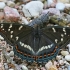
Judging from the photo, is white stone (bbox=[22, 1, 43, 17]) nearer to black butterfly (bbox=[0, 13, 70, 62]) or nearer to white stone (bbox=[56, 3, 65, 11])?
white stone (bbox=[56, 3, 65, 11])

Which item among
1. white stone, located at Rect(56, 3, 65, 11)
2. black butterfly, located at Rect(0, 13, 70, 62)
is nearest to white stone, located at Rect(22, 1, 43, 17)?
white stone, located at Rect(56, 3, 65, 11)

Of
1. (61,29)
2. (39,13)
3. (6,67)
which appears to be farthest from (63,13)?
(6,67)

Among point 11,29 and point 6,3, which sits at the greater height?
point 11,29

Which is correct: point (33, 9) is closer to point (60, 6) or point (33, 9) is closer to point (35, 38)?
point (60, 6)

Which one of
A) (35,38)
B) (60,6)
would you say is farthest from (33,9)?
(35,38)

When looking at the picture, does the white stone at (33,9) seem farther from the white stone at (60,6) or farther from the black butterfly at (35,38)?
the black butterfly at (35,38)

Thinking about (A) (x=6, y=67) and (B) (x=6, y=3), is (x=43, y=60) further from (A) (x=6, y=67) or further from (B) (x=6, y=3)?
(B) (x=6, y=3)
